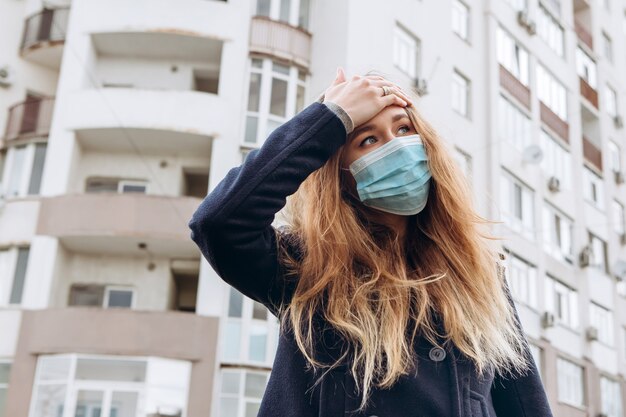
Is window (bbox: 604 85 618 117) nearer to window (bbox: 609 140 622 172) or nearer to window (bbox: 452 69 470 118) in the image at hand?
window (bbox: 609 140 622 172)

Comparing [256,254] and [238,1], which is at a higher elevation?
[238,1]

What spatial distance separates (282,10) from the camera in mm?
23766

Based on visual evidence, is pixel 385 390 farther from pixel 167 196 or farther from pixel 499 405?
pixel 167 196

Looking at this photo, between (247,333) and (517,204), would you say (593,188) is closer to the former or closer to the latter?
(517,204)

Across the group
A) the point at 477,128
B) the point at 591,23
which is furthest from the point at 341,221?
the point at 591,23

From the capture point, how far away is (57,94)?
75.6 feet

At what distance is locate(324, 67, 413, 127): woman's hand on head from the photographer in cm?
284

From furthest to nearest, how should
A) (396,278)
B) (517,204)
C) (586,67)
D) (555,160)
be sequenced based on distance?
(586,67) < (555,160) < (517,204) < (396,278)

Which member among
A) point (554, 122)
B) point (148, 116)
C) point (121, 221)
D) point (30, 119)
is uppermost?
point (554, 122)

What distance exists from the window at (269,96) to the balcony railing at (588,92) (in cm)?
1583

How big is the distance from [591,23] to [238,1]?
19.8 meters

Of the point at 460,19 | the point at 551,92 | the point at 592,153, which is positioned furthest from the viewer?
the point at 592,153

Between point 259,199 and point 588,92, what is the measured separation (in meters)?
35.0

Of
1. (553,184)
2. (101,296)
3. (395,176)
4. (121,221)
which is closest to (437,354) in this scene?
(395,176)
